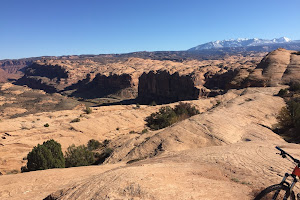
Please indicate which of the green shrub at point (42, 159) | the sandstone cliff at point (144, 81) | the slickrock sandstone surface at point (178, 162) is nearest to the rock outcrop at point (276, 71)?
the sandstone cliff at point (144, 81)

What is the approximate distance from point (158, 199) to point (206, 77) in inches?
2451

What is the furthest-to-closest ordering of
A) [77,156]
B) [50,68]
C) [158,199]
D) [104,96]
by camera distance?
[50,68], [104,96], [77,156], [158,199]

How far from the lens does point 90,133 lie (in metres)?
29.9

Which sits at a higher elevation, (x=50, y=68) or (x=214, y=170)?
(x=50, y=68)

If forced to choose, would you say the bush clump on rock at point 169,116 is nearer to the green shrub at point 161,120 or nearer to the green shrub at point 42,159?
the green shrub at point 161,120

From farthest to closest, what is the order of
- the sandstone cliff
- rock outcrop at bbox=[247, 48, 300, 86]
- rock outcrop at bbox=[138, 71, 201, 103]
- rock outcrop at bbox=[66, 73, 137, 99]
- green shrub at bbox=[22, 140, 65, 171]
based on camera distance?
rock outcrop at bbox=[66, 73, 137, 99] → rock outcrop at bbox=[138, 71, 201, 103] → the sandstone cliff → rock outcrop at bbox=[247, 48, 300, 86] → green shrub at bbox=[22, 140, 65, 171]

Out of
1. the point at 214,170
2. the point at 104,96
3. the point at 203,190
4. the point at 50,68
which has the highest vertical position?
the point at 50,68

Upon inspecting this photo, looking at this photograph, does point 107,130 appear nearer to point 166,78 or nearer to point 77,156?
point 77,156

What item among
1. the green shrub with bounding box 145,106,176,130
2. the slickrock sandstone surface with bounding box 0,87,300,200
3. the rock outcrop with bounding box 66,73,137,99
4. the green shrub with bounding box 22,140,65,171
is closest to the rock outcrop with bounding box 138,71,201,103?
the rock outcrop with bounding box 66,73,137,99

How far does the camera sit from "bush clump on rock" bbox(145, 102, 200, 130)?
3023 cm

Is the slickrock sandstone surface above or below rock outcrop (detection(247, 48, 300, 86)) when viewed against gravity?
below

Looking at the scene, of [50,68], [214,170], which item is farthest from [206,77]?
[50,68]

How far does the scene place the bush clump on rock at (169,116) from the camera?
3023 cm

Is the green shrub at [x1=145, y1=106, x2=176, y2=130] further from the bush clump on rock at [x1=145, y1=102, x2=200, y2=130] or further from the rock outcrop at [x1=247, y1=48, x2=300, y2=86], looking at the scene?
the rock outcrop at [x1=247, y1=48, x2=300, y2=86]
